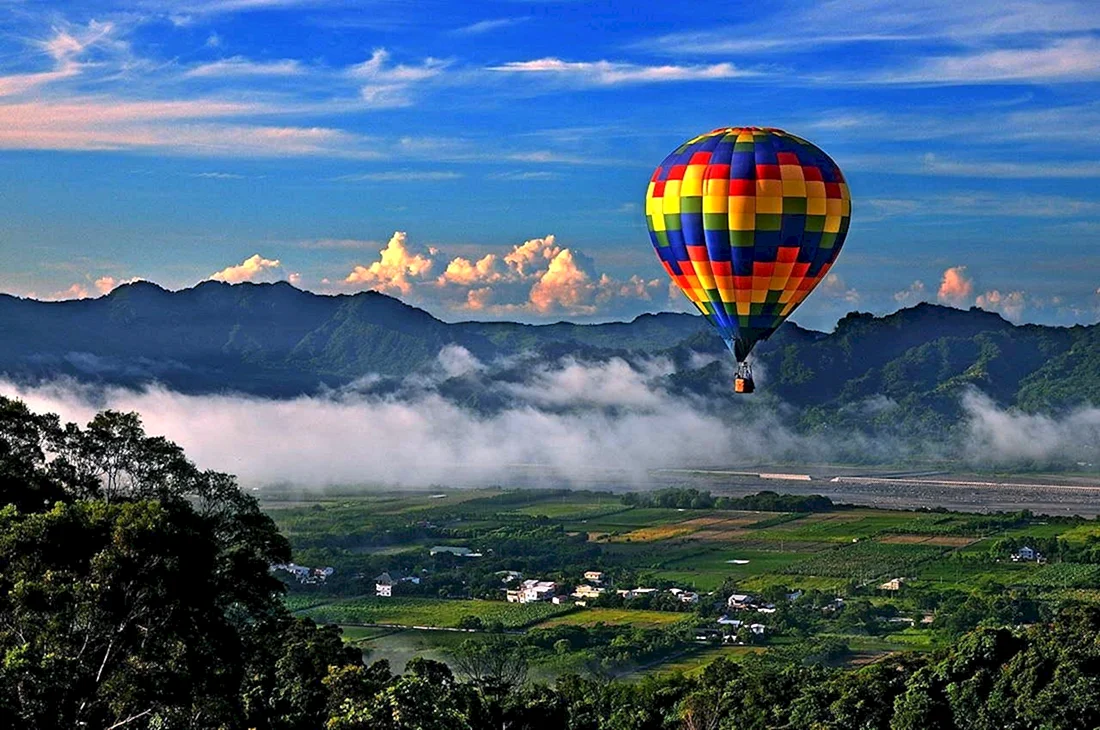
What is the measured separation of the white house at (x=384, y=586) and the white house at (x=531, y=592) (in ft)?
19.8

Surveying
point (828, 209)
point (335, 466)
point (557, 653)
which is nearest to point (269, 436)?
point (335, 466)

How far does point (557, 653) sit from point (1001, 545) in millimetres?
37262

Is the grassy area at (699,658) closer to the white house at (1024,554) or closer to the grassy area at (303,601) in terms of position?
the grassy area at (303,601)

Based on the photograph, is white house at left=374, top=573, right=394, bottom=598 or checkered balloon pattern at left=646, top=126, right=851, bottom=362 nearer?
checkered balloon pattern at left=646, top=126, right=851, bottom=362

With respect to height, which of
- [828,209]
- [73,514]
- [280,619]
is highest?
[828,209]

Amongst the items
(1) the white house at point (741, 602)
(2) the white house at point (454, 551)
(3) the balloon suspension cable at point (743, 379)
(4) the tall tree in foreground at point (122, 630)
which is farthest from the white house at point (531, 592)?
(4) the tall tree in foreground at point (122, 630)

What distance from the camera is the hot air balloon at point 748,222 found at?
32.6 meters

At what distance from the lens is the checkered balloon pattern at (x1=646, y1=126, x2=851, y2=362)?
32625mm

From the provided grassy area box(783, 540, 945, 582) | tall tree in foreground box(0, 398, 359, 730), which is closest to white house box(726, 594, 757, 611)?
grassy area box(783, 540, 945, 582)

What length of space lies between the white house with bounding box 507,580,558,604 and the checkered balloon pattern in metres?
38.8

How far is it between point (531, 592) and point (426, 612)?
632 centimetres

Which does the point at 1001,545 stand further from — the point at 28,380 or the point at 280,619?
the point at 28,380

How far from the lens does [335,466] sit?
168000 millimetres

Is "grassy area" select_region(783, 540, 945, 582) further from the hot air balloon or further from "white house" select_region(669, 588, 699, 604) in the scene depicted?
the hot air balloon
